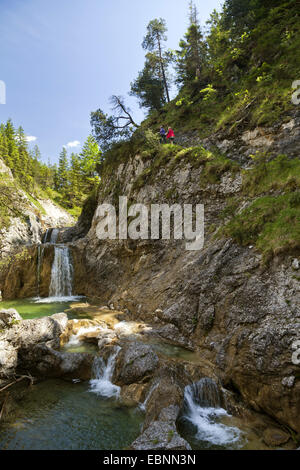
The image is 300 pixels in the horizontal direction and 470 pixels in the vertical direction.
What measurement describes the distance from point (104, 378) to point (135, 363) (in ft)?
4.78

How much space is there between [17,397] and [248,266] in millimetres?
8758

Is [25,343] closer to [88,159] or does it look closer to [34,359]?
[34,359]

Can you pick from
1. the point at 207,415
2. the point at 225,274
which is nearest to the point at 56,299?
the point at 225,274

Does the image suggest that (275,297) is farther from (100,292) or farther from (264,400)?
(100,292)

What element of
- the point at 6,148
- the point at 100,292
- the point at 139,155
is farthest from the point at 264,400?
the point at 6,148

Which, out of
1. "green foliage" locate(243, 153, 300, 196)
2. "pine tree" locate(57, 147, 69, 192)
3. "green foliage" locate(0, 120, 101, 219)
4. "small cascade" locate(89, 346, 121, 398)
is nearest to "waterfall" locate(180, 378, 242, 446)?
"small cascade" locate(89, 346, 121, 398)

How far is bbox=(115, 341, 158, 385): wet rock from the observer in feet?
25.5

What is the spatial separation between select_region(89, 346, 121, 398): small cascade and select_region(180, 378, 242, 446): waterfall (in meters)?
2.39

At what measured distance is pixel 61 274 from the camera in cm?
2173

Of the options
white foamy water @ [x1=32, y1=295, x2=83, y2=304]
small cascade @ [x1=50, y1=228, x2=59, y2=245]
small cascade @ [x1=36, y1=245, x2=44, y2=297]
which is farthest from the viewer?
small cascade @ [x1=50, y1=228, x2=59, y2=245]

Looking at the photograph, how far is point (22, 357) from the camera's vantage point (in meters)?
8.80

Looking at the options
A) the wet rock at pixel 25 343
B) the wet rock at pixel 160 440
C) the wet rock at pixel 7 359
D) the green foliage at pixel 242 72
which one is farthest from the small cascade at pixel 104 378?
the green foliage at pixel 242 72

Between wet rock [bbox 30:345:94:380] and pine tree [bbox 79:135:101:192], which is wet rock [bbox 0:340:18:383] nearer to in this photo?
wet rock [bbox 30:345:94:380]

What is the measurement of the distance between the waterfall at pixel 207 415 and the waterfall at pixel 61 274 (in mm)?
16859
